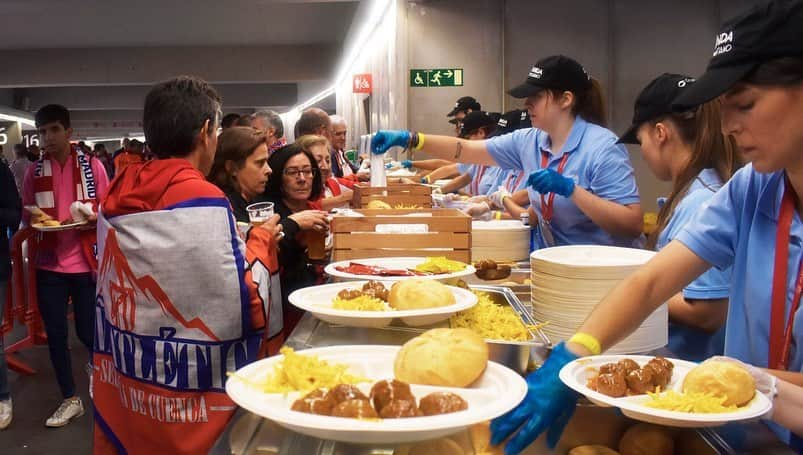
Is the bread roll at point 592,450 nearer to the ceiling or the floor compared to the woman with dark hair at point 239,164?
nearer to the floor

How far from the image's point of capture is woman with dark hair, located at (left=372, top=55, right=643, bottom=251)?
2.94 m

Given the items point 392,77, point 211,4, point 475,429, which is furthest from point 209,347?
point 211,4

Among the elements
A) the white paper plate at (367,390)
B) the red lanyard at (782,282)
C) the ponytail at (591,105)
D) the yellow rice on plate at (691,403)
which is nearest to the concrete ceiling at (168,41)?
the ponytail at (591,105)

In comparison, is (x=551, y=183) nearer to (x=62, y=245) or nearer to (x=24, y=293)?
(x=62, y=245)

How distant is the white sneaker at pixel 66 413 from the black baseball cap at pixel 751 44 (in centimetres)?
434

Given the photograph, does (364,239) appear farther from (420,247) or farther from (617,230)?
(617,230)

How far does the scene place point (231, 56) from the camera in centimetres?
1738

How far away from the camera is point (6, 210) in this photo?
13.7 ft

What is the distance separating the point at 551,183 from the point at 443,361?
1935 mm

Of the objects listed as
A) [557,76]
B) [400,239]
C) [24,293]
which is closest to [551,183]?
[557,76]

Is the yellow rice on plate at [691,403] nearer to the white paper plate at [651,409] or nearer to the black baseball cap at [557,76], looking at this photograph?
the white paper plate at [651,409]

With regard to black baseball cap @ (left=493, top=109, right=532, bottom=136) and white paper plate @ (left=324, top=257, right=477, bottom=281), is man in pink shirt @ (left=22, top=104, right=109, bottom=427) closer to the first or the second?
white paper plate @ (left=324, top=257, right=477, bottom=281)

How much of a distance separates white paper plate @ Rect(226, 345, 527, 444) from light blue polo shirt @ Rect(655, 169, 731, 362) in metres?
1.07

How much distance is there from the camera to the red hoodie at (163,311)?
1.98 metres
